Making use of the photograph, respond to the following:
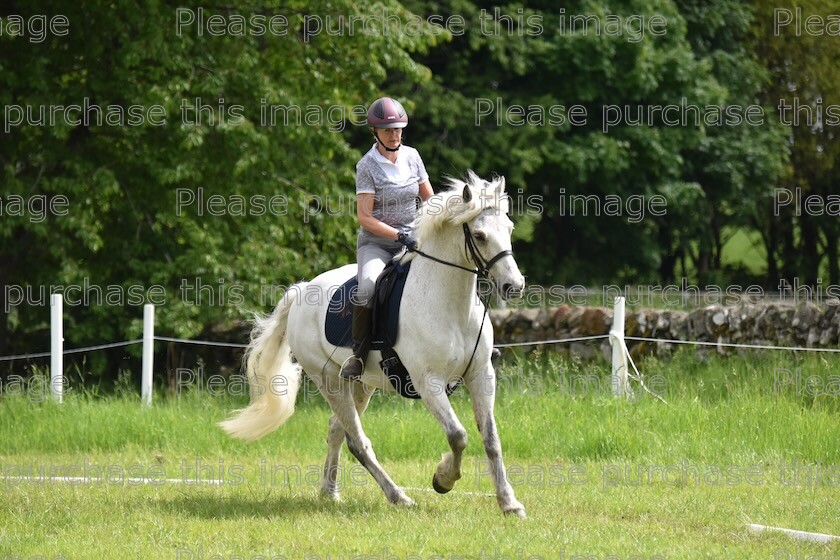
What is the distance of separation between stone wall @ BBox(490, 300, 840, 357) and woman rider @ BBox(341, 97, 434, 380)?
5.82 meters

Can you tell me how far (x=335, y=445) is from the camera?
8.84 meters

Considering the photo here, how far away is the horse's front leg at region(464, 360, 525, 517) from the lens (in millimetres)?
7355

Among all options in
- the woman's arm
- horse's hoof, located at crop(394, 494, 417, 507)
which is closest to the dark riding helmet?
the woman's arm

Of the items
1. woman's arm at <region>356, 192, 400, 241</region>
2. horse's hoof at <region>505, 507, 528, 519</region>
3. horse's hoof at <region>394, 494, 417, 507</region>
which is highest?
woman's arm at <region>356, 192, 400, 241</region>

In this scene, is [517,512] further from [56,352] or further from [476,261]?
[56,352]

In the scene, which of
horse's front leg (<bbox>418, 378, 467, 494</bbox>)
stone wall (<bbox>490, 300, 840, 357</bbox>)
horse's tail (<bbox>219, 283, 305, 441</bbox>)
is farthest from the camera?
stone wall (<bbox>490, 300, 840, 357</bbox>)

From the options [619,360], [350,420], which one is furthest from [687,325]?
[350,420]

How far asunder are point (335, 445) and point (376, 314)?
4.91ft

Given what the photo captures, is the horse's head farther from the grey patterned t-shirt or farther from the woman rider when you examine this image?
the grey patterned t-shirt

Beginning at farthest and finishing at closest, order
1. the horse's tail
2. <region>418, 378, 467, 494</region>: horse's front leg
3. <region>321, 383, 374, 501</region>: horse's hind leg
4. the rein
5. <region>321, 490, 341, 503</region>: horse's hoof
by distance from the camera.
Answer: the horse's tail → <region>321, 383, 374, 501</region>: horse's hind leg → <region>321, 490, 341, 503</region>: horse's hoof → <region>418, 378, 467, 494</region>: horse's front leg → the rein

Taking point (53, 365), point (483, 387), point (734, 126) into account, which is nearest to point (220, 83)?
point (53, 365)

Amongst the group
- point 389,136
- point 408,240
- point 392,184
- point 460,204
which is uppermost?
point 389,136

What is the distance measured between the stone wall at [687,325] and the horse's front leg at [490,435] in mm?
5750

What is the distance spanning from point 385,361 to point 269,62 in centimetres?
1079
